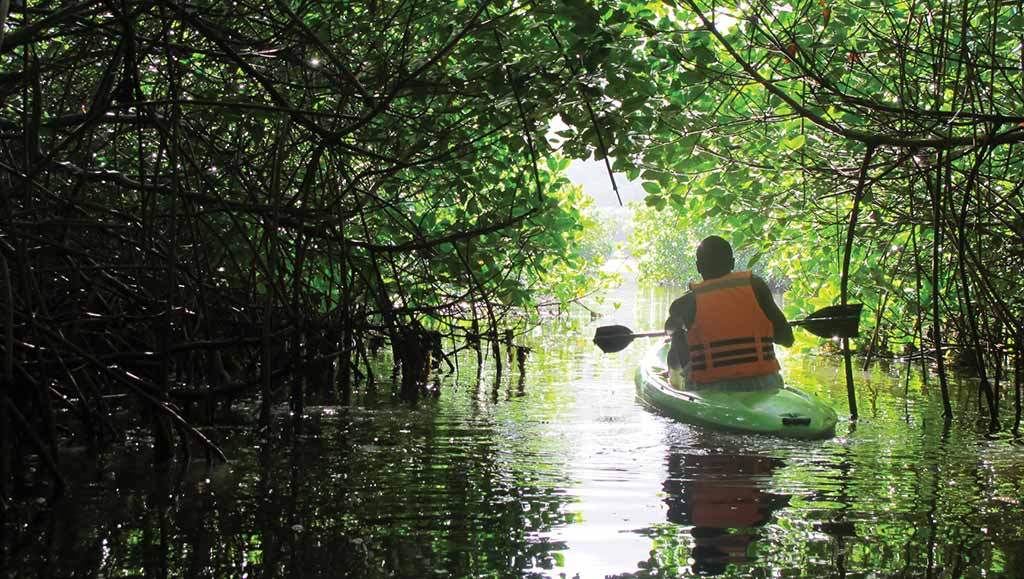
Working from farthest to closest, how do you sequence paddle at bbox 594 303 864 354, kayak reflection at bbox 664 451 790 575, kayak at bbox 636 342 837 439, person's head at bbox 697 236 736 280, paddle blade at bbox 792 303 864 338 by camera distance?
1. person's head at bbox 697 236 736 280
2. kayak at bbox 636 342 837 439
3. paddle blade at bbox 792 303 864 338
4. paddle at bbox 594 303 864 354
5. kayak reflection at bbox 664 451 790 575

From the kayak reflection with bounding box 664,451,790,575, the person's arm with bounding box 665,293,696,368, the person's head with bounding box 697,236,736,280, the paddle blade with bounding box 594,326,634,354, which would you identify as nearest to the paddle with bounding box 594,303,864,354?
the paddle blade with bounding box 594,326,634,354

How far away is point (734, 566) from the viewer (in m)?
3.46

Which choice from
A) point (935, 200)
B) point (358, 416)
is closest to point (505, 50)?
point (935, 200)

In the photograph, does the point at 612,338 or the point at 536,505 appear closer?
the point at 536,505

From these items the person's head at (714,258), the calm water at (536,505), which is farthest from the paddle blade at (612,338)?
the calm water at (536,505)

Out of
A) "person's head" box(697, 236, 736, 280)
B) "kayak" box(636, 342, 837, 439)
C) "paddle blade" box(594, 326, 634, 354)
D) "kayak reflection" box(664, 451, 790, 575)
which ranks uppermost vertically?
"person's head" box(697, 236, 736, 280)

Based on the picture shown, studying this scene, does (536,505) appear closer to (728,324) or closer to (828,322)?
(828,322)

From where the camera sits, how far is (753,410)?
6.61 m

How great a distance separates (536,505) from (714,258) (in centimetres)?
333

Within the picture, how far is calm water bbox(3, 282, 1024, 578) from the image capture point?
3.40 metres

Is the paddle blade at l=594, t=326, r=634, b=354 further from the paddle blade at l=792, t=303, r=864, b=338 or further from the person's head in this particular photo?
the paddle blade at l=792, t=303, r=864, b=338

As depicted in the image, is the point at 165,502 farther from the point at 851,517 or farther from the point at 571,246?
the point at 571,246

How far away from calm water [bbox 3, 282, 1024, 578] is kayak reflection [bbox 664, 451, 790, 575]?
1cm

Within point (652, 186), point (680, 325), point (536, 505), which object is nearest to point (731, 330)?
point (680, 325)
